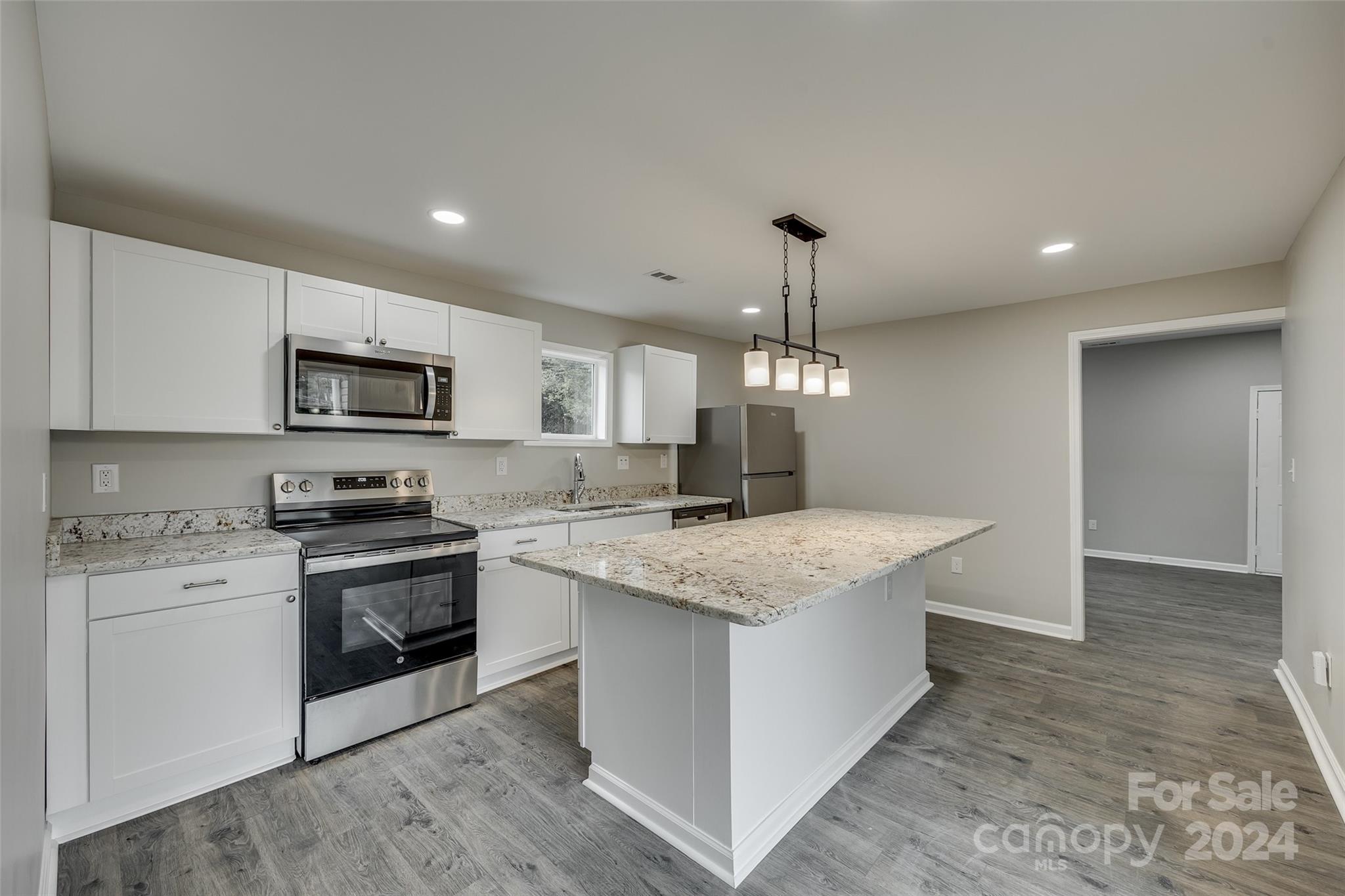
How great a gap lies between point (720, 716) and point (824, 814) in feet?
2.27

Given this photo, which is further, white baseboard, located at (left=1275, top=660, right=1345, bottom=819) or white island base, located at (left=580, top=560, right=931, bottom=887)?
white baseboard, located at (left=1275, top=660, right=1345, bottom=819)

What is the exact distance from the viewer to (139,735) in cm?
198

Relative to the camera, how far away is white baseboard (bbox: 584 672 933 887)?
174 centimetres

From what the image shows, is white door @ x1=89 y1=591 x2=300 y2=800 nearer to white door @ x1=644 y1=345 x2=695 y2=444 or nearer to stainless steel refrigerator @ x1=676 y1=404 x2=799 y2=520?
white door @ x1=644 y1=345 x2=695 y2=444

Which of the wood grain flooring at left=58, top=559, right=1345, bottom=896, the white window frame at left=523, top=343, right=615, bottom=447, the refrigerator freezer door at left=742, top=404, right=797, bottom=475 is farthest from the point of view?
the refrigerator freezer door at left=742, top=404, right=797, bottom=475

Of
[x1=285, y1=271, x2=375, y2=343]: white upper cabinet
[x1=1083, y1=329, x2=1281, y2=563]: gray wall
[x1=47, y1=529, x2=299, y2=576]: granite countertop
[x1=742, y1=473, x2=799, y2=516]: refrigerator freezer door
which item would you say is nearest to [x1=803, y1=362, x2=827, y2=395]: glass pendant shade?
[x1=742, y1=473, x2=799, y2=516]: refrigerator freezer door

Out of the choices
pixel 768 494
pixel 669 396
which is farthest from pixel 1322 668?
pixel 669 396

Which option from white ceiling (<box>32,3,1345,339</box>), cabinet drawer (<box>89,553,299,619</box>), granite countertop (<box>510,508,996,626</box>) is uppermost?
white ceiling (<box>32,3,1345,339</box>)

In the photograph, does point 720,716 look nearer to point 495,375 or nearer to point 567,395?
point 495,375

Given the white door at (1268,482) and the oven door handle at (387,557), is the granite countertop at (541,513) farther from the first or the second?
the white door at (1268,482)

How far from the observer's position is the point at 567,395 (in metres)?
4.18

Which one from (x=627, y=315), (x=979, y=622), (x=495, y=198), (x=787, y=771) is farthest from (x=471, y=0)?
(x=979, y=622)

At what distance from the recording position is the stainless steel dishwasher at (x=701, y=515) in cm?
397

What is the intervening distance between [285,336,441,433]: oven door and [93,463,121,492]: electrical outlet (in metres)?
0.63
